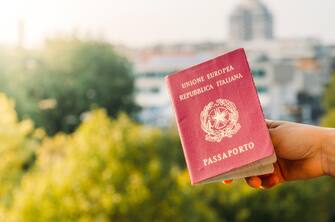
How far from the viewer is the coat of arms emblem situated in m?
2.30

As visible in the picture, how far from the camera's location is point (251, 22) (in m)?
117

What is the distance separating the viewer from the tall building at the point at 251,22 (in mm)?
113312

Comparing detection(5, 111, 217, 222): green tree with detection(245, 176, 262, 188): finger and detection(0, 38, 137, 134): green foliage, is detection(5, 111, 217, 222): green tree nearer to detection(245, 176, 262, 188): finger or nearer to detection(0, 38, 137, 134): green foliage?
detection(245, 176, 262, 188): finger

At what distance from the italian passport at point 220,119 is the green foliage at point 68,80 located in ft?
111

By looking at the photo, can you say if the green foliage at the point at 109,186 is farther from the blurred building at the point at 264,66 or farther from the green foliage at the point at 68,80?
the blurred building at the point at 264,66

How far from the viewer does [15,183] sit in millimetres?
20453

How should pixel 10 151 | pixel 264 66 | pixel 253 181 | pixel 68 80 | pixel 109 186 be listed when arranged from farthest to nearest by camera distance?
1. pixel 264 66
2. pixel 68 80
3. pixel 10 151
4. pixel 109 186
5. pixel 253 181

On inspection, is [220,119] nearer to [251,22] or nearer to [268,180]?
[268,180]

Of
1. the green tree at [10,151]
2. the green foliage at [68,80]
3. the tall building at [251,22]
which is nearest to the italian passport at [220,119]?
the green tree at [10,151]

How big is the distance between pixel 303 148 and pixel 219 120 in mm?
353

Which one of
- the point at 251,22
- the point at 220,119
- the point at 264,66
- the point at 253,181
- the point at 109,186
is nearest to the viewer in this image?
the point at 220,119

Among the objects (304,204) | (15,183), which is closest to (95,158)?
(15,183)

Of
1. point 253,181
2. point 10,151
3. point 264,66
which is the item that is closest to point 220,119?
point 253,181

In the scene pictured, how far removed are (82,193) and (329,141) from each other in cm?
1114
